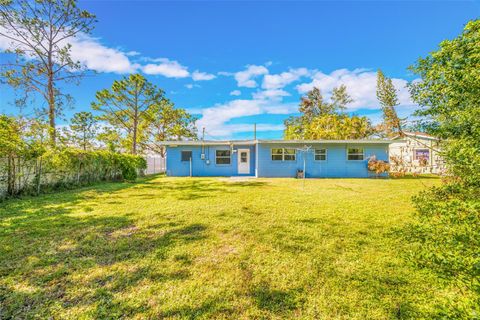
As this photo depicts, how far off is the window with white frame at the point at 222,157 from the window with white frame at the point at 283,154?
3062 millimetres

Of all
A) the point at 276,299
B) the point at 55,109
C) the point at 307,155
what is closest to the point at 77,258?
the point at 276,299

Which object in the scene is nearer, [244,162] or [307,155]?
[307,155]

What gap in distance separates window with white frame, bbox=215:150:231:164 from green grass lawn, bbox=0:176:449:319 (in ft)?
30.0

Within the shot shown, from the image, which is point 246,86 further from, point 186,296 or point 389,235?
point 186,296

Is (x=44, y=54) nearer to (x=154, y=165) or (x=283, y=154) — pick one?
(x=154, y=165)

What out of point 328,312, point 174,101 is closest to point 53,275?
point 328,312

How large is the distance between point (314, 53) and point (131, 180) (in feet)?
48.6

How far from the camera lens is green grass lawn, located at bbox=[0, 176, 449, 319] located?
1854 millimetres

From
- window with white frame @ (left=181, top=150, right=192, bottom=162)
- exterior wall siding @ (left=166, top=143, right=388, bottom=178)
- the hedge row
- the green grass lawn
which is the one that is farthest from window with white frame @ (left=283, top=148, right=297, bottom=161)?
the hedge row

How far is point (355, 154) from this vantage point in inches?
508

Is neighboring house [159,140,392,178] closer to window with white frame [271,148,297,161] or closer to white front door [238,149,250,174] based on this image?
window with white frame [271,148,297,161]

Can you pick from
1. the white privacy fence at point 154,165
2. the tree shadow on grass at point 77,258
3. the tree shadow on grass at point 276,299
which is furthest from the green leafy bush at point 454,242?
the white privacy fence at point 154,165

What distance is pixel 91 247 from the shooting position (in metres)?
3.07

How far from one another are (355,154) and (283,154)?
4573 mm
